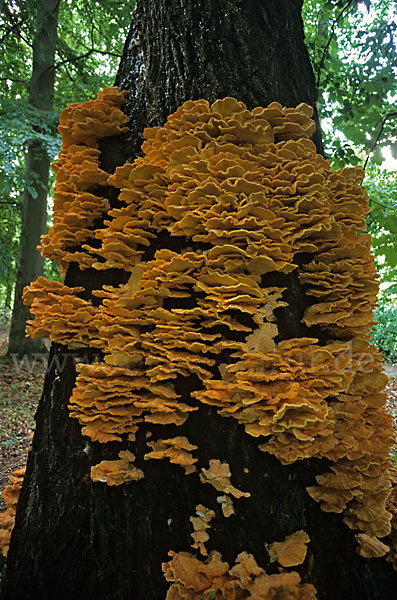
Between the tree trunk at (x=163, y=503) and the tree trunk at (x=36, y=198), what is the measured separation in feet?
25.5

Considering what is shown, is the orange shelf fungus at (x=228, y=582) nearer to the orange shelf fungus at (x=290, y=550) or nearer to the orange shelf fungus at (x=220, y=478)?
the orange shelf fungus at (x=290, y=550)

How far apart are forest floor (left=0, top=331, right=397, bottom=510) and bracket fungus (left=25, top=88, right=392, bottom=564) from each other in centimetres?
225

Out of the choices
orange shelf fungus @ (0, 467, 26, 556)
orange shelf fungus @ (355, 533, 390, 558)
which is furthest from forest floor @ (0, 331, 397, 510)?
orange shelf fungus @ (355, 533, 390, 558)

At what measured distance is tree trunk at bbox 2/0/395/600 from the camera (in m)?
1.70

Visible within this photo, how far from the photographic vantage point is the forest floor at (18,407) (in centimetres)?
491

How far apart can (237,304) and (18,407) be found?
670 centimetres

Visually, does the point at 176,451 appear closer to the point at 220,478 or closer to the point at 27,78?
the point at 220,478

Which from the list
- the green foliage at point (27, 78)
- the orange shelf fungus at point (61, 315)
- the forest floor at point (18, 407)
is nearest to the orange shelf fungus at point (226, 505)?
the orange shelf fungus at point (61, 315)

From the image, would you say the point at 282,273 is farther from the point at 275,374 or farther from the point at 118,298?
the point at 118,298

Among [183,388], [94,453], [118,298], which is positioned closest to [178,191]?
[118,298]

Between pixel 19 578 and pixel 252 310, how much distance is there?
1.81 m

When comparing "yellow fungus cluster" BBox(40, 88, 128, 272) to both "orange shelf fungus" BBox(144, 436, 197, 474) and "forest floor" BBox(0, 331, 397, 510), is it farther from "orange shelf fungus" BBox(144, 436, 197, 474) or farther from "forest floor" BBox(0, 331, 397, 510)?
"forest floor" BBox(0, 331, 397, 510)

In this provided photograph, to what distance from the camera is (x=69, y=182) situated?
2109 millimetres

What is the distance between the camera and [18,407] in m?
6.95
